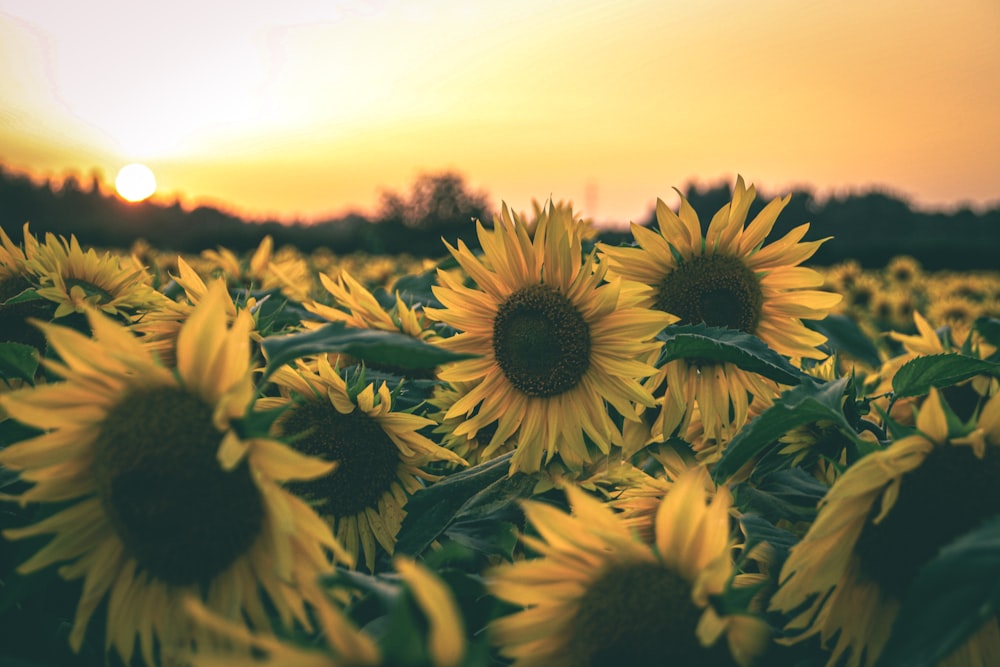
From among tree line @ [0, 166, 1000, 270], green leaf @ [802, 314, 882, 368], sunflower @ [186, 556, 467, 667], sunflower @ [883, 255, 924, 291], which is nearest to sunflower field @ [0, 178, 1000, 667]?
sunflower @ [186, 556, 467, 667]

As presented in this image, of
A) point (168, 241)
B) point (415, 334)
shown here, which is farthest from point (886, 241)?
point (415, 334)

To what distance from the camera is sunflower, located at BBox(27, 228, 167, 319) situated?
1513 millimetres

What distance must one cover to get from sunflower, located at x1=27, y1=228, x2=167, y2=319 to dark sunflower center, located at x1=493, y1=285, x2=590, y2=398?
716 millimetres

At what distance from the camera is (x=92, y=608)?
2.98 ft

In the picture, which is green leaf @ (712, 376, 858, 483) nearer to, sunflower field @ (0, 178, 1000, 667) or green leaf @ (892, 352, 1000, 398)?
sunflower field @ (0, 178, 1000, 667)

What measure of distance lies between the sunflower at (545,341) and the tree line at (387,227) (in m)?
26.1

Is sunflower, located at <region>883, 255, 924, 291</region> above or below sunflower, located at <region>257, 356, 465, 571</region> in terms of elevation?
below

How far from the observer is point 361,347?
91cm

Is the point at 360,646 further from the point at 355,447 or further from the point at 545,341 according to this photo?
the point at 545,341

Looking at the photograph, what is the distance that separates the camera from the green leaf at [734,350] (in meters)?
1.29

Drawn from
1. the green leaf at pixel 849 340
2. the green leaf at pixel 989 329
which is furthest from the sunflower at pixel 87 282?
the green leaf at pixel 849 340

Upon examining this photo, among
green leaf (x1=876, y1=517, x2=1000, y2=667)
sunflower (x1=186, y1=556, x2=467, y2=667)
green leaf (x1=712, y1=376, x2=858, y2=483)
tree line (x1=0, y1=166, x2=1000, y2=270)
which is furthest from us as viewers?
tree line (x1=0, y1=166, x2=1000, y2=270)

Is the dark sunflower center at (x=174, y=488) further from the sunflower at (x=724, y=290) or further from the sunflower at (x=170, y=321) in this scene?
the sunflower at (x=724, y=290)

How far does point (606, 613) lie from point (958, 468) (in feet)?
1.54
